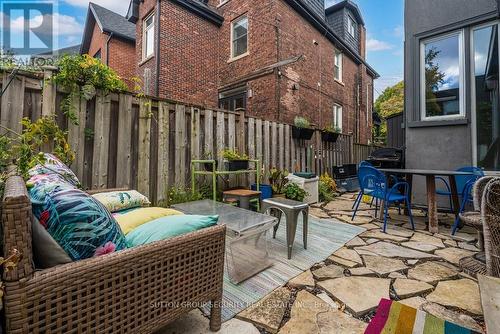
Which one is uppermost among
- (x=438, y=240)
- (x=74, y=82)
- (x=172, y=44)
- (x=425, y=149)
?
(x=172, y=44)

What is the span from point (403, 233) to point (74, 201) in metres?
3.77

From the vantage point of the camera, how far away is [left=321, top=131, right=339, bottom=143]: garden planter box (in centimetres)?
667

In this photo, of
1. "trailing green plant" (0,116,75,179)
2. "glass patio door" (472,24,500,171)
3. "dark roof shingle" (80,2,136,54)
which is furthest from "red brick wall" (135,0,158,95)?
"glass patio door" (472,24,500,171)

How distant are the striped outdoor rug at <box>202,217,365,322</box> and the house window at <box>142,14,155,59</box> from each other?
7752mm

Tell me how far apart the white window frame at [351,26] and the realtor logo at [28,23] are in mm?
11251

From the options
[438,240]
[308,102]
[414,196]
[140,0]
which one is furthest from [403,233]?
[140,0]

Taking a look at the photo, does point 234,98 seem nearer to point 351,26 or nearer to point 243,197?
point 243,197

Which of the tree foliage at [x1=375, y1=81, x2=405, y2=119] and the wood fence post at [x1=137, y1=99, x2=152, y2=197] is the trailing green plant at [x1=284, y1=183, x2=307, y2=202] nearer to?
the wood fence post at [x1=137, y1=99, x2=152, y2=197]

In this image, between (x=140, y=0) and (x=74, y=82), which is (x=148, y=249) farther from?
(x=140, y=0)

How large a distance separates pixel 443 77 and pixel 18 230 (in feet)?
19.4

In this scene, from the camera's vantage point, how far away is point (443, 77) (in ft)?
14.3

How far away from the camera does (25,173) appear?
4.14 ft

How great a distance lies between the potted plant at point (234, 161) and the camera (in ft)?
→ 12.9

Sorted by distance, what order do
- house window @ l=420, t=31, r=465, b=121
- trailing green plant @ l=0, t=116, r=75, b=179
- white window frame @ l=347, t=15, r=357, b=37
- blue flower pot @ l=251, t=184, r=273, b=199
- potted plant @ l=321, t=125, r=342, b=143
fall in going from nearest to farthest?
trailing green plant @ l=0, t=116, r=75, b=179 < house window @ l=420, t=31, r=465, b=121 < blue flower pot @ l=251, t=184, r=273, b=199 < potted plant @ l=321, t=125, r=342, b=143 < white window frame @ l=347, t=15, r=357, b=37
